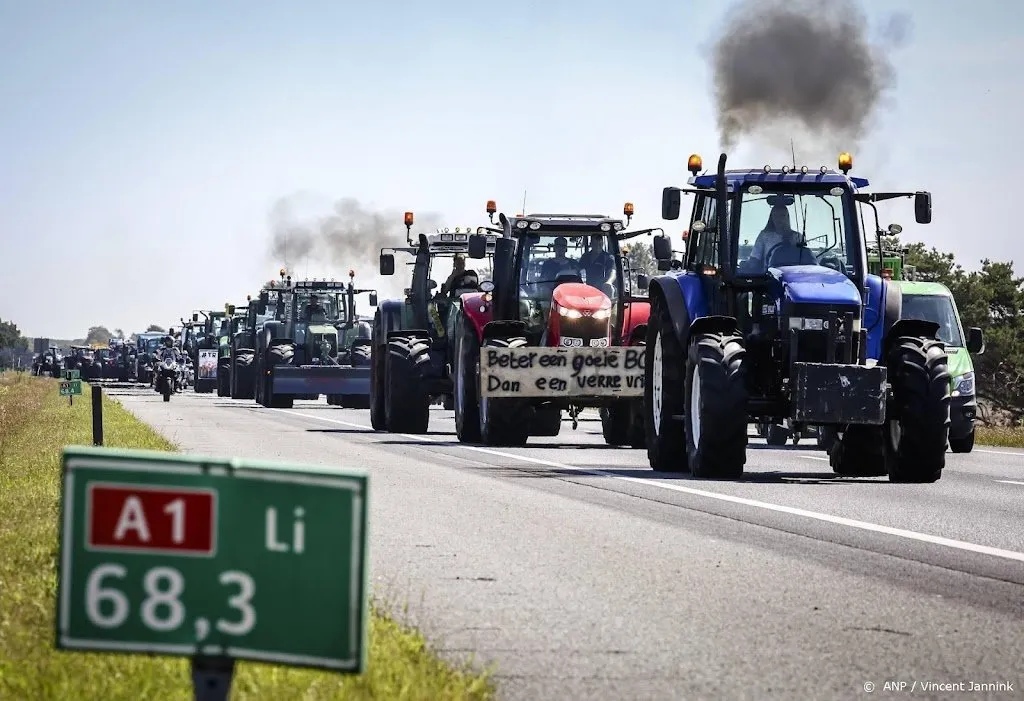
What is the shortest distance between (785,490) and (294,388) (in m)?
30.7

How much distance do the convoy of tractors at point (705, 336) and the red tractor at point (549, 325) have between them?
25mm

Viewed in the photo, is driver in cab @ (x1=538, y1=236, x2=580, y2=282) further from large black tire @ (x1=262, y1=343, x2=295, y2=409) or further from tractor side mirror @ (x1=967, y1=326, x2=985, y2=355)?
large black tire @ (x1=262, y1=343, x2=295, y2=409)

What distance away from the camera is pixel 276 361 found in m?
46.4

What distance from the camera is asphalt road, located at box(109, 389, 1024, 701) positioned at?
279 inches

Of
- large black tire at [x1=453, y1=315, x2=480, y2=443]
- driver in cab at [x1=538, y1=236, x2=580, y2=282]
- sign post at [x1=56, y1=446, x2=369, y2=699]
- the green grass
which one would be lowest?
the green grass

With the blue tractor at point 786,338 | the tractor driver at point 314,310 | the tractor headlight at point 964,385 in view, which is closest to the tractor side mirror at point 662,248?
the blue tractor at point 786,338

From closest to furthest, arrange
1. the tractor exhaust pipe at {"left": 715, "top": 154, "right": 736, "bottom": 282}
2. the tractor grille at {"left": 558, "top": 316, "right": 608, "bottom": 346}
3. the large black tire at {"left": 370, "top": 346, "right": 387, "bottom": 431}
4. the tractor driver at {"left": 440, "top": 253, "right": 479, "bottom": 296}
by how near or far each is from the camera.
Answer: the tractor exhaust pipe at {"left": 715, "top": 154, "right": 736, "bottom": 282} → the tractor grille at {"left": 558, "top": 316, "right": 608, "bottom": 346} → the tractor driver at {"left": 440, "top": 253, "right": 479, "bottom": 296} → the large black tire at {"left": 370, "top": 346, "right": 387, "bottom": 431}

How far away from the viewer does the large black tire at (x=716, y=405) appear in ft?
54.4

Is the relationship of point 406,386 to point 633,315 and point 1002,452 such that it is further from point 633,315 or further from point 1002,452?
point 1002,452

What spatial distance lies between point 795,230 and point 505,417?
21.7 feet

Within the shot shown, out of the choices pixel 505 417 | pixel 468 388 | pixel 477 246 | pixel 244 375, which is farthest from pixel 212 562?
pixel 244 375

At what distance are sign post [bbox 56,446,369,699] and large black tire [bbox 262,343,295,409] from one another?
138 feet

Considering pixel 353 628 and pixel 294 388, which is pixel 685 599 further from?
pixel 294 388

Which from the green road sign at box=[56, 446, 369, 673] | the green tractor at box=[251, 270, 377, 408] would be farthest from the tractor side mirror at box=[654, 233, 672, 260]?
the green tractor at box=[251, 270, 377, 408]
